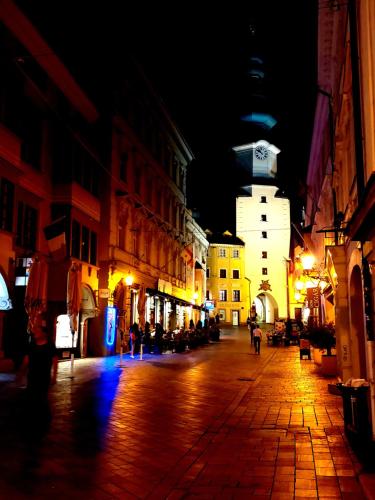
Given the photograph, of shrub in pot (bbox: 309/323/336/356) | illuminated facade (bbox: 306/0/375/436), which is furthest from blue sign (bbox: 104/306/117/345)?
shrub in pot (bbox: 309/323/336/356)

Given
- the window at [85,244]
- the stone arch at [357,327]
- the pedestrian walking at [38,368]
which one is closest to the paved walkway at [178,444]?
the pedestrian walking at [38,368]

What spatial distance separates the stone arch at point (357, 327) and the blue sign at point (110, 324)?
16.5m

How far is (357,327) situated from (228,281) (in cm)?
6189

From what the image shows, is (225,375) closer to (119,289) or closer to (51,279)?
(51,279)

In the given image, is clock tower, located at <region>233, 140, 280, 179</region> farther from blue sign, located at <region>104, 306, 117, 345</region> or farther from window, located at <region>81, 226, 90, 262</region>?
window, located at <region>81, 226, 90, 262</region>

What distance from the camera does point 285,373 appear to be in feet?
63.7

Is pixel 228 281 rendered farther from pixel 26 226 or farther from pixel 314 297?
pixel 26 226

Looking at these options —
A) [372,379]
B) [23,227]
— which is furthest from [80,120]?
[372,379]

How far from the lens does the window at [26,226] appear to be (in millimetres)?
20784

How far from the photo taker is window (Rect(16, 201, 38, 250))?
818 inches

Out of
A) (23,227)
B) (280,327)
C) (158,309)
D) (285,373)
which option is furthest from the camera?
(280,327)

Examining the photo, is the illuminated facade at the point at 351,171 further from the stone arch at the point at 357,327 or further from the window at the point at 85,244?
the window at the point at 85,244

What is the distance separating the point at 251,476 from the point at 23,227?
1681 cm

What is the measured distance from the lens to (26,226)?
2142 centimetres
